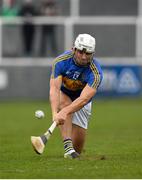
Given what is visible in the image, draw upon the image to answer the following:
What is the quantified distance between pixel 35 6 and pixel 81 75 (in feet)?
62.0

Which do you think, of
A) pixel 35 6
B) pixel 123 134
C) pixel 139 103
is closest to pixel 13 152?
pixel 123 134

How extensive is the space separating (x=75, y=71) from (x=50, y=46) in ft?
57.4

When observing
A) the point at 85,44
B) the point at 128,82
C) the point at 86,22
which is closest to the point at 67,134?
the point at 85,44

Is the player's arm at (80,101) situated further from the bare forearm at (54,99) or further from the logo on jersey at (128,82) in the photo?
the logo on jersey at (128,82)

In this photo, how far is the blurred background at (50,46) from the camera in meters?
32.0

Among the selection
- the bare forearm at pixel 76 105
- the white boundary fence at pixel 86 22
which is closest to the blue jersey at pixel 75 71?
the bare forearm at pixel 76 105

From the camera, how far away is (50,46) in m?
32.2

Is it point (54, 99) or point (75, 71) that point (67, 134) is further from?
point (75, 71)

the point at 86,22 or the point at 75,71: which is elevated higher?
the point at 75,71

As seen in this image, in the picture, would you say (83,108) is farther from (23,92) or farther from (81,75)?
(23,92)

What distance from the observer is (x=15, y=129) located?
23.1m

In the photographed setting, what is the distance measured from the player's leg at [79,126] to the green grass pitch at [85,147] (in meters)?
0.23

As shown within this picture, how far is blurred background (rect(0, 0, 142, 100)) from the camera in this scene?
32.0 metres

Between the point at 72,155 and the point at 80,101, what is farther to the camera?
the point at 72,155
